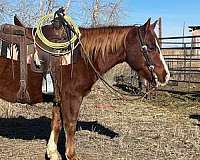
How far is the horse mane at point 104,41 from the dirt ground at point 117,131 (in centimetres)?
130

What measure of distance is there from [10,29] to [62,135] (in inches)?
84.1

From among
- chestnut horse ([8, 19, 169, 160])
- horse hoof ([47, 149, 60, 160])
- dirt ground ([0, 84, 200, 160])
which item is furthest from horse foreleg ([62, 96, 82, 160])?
dirt ground ([0, 84, 200, 160])

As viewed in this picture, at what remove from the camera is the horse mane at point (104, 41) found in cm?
455

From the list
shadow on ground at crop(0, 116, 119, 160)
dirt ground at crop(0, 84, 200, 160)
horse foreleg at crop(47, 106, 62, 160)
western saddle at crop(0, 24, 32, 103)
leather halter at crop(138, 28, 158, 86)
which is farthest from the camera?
shadow on ground at crop(0, 116, 119, 160)

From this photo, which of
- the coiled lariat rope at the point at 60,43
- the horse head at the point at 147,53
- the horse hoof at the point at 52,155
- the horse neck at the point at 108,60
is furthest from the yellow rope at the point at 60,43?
the horse hoof at the point at 52,155

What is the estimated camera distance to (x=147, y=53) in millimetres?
4441

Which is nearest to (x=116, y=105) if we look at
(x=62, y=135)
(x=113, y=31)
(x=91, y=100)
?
(x=91, y=100)

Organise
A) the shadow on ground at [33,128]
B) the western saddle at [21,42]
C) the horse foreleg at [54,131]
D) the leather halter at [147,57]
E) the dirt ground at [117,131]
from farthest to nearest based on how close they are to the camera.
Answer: the shadow on ground at [33,128] < the dirt ground at [117,131] < the horse foreleg at [54,131] < the western saddle at [21,42] < the leather halter at [147,57]

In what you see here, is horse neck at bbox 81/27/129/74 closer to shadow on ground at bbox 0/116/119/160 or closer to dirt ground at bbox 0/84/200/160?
dirt ground at bbox 0/84/200/160

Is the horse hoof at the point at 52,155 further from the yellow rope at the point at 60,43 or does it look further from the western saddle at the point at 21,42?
the yellow rope at the point at 60,43

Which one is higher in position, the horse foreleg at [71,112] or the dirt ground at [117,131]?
the horse foreleg at [71,112]

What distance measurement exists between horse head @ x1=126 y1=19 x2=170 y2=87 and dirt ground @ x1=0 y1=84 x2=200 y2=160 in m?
1.18

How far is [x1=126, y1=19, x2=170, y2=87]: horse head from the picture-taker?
14.6ft

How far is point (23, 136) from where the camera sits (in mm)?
6164
